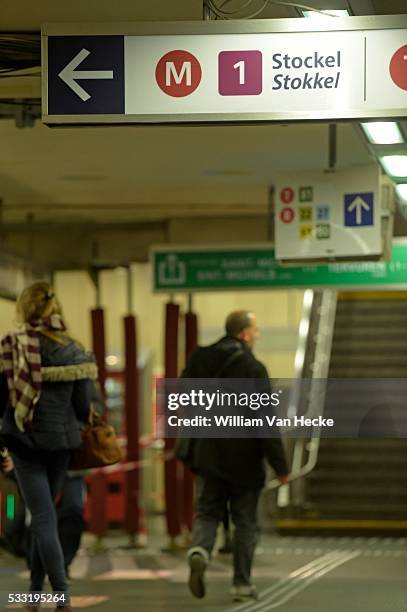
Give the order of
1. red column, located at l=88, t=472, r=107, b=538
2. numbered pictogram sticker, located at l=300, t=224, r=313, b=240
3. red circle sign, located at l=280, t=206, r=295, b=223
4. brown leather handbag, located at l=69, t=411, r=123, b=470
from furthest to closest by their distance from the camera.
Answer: red column, located at l=88, t=472, r=107, b=538, red circle sign, located at l=280, t=206, r=295, b=223, numbered pictogram sticker, located at l=300, t=224, r=313, b=240, brown leather handbag, located at l=69, t=411, r=123, b=470

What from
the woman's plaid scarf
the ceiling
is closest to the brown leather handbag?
the woman's plaid scarf

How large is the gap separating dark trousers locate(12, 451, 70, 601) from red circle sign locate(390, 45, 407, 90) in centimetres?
281

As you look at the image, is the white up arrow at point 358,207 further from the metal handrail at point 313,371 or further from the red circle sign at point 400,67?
the red circle sign at point 400,67

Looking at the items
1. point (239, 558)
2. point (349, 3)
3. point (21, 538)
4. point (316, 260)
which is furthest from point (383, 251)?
point (349, 3)

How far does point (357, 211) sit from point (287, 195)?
2.01 feet

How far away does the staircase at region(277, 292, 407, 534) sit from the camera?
43.0 ft

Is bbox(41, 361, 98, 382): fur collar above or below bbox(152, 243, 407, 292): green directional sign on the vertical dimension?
below

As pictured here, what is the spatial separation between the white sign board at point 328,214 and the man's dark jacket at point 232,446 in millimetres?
1450

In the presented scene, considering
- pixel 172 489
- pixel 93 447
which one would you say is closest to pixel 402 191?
pixel 93 447

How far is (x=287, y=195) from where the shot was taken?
1030cm

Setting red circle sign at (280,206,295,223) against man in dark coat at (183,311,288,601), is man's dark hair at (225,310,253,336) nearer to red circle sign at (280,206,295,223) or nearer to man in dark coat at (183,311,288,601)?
man in dark coat at (183,311,288,601)

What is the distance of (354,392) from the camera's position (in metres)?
7.66

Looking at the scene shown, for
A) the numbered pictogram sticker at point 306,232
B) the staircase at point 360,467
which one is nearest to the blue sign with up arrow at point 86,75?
the numbered pictogram sticker at point 306,232

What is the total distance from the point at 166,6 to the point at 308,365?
255 inches
